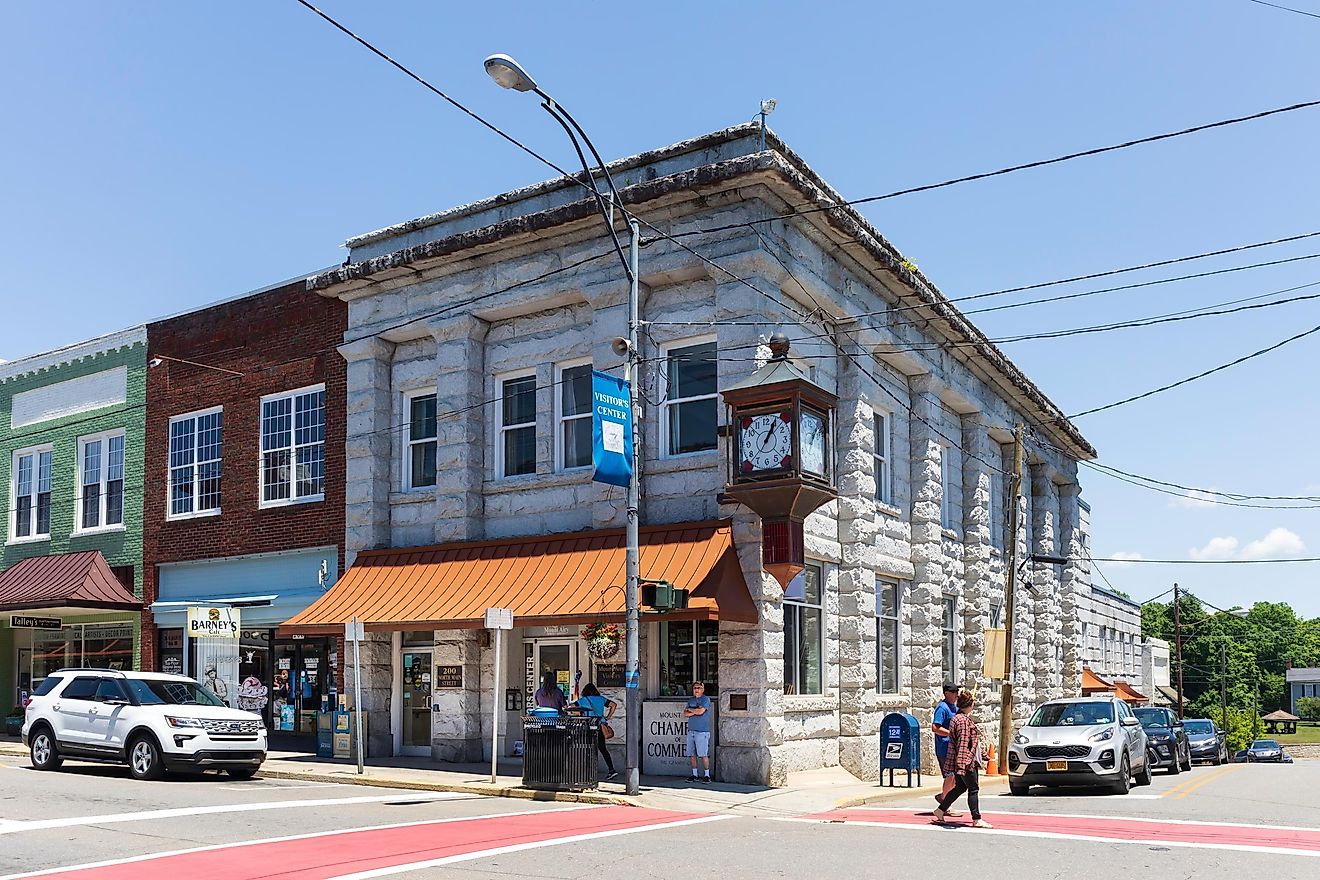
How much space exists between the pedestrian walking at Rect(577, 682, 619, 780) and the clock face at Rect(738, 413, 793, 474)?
4482mm

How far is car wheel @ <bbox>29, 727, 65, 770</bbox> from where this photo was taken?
68.0ft

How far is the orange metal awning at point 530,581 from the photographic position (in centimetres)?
1875

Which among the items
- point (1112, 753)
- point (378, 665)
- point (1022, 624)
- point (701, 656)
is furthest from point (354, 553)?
point (1022, 624)

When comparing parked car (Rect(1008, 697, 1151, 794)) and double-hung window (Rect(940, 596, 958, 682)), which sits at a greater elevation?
double-hung window (Rect(940, 596, 958, 682))

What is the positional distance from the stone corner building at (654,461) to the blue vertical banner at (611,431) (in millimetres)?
2062

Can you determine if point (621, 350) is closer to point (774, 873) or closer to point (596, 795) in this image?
point (596, 795)

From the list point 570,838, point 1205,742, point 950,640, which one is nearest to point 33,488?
point 950,640

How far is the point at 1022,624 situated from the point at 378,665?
19.6 metres

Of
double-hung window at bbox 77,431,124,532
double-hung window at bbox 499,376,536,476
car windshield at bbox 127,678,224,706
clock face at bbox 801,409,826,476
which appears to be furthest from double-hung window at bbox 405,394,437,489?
double-hung window at bbox 77,431,124,532

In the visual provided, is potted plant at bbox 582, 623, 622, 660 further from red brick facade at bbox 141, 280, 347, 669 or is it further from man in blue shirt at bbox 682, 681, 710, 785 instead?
red brick facade at bbox 141, 280, 347, 669

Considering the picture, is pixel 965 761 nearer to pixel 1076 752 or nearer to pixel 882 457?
pixel 1076 752

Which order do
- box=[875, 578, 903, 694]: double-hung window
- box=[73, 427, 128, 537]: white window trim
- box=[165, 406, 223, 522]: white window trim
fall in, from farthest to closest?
box=[73, 427, 128, 537]: white window trim
box=[165, 406, 223, 522]: white window trim
box=[875, 578, 903, 694]: double-hung window

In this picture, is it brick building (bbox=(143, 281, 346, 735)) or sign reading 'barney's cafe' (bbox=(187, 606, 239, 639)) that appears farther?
brick building (bbox=(143, 281, 346, 735))

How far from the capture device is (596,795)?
17.2 meters
